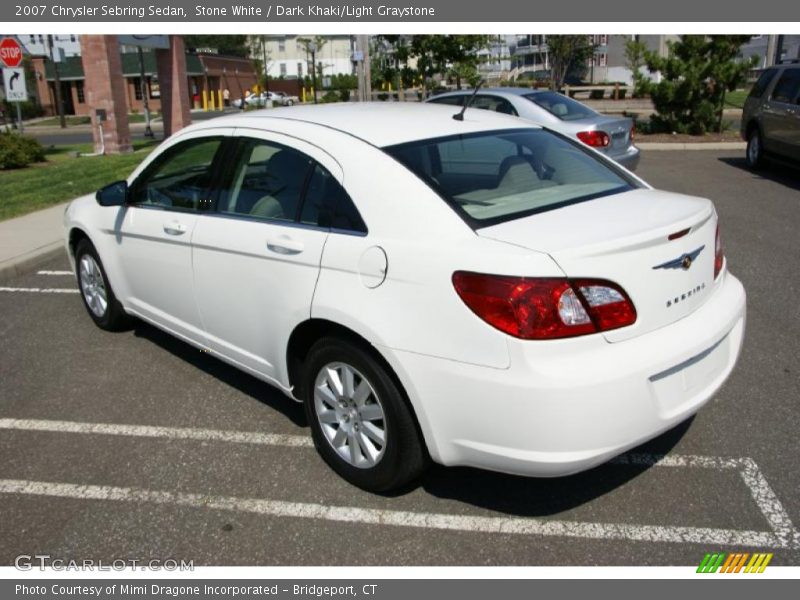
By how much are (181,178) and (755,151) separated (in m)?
11.8

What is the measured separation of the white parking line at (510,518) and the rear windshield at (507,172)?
4.20 ft

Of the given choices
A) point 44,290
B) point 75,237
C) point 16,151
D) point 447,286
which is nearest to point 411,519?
point 447,286

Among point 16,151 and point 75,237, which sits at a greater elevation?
point 75,237

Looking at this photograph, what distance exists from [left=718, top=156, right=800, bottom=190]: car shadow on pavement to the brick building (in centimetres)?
4949

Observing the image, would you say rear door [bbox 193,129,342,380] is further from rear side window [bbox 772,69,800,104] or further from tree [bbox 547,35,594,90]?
tree [bbox 547,35,594,90]

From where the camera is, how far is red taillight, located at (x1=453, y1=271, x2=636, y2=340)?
2.66 metres

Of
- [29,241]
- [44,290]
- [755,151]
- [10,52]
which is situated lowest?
[44,290]

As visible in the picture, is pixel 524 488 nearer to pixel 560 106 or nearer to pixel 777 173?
pixel 560 106

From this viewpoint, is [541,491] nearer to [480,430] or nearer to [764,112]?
[480,430]

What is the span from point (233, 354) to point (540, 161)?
6.38 feet

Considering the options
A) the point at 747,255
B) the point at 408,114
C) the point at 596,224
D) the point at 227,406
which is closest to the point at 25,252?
the point at 227,406

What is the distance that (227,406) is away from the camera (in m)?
4.33

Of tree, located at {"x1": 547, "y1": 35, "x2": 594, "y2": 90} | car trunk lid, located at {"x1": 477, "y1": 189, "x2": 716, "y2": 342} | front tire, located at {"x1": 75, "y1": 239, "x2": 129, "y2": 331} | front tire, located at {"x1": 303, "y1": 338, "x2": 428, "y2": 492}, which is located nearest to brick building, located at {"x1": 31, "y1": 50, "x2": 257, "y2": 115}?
tree, located at {"x1": 547, "y1": 35, "x2": 594, "y2": 90}

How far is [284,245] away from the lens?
135 inches
